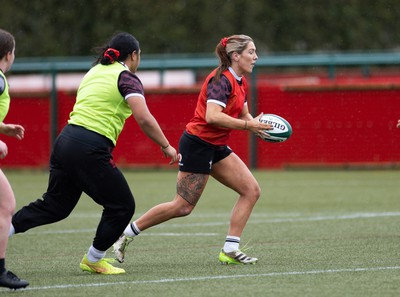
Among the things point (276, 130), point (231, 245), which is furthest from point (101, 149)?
point (276, 130)

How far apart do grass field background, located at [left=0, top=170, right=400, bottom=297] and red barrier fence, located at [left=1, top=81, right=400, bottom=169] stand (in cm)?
516

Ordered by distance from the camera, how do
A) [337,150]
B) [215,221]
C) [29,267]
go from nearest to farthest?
1. [29,267]
2. [215,221]
3. [337,150]

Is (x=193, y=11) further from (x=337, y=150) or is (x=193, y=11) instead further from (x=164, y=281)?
(x=164, y=281)

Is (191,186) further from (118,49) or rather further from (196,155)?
(118,49)

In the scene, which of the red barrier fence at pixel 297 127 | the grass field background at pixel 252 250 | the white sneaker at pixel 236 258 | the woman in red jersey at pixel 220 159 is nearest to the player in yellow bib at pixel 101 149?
the grass field background at pixel 252 250

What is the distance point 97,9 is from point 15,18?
3.37 m

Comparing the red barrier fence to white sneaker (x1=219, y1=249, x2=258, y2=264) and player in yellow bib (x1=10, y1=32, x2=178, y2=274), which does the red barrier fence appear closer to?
white sneaker (x1=219, y1=249, x2=258, y2=264)

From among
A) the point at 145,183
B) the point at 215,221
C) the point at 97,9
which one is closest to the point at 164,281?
the point at 215,221

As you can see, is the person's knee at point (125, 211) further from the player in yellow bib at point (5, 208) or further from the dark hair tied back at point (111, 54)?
the dark hair tied back at point (111, 54)

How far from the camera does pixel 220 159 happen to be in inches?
370

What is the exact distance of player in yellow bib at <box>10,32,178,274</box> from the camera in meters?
8.26

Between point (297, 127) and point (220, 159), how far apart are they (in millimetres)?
14754

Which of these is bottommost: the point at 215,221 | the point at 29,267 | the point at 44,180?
the point at 44,180

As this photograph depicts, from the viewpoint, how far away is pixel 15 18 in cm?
4088
